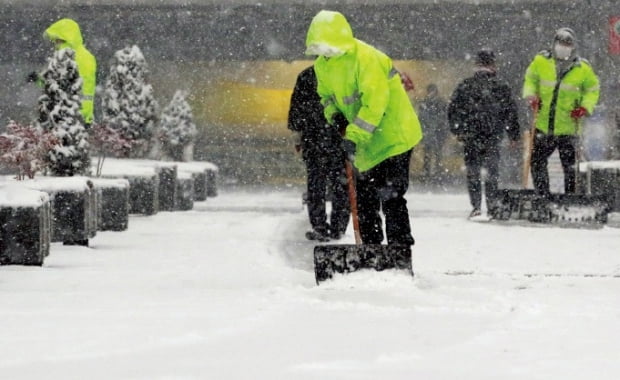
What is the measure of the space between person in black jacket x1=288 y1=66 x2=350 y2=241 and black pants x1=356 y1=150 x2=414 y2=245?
2.50 meters

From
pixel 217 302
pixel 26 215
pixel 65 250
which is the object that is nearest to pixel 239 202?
pixel 65 250

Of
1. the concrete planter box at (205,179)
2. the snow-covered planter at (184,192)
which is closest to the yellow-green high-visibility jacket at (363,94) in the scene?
the snow-covered planter at (184,192)

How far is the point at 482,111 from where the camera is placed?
12.7 m

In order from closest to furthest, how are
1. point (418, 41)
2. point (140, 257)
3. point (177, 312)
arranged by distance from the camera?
Answer: point (177, 312) < point (140, 257) < point (418, 41)

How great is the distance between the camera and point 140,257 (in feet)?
28.5

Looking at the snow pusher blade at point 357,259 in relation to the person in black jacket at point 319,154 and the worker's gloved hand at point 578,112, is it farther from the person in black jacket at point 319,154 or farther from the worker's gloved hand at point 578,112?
the worker's gloved hand at point 578,112

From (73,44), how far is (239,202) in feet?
18.4

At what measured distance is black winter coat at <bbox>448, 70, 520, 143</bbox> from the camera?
1273 cm

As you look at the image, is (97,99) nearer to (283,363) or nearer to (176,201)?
(176,201)

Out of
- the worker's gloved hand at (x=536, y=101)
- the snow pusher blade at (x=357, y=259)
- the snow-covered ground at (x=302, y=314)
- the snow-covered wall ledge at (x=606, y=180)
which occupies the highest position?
the worker's gloved hand at (x=536, y=101)

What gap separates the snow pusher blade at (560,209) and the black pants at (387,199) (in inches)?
172

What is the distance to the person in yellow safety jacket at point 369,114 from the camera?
7082mm

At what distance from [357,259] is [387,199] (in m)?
0.85

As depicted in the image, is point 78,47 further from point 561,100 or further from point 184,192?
point 561,100
